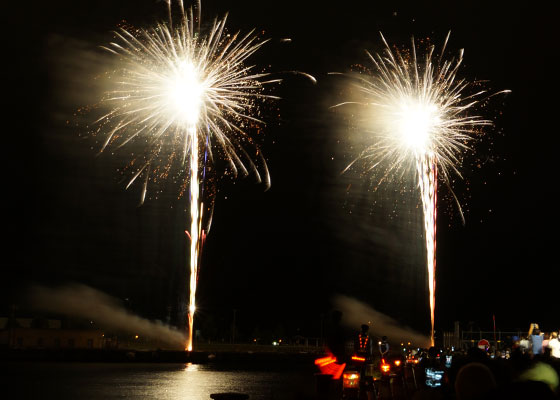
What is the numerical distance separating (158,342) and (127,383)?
171 ft

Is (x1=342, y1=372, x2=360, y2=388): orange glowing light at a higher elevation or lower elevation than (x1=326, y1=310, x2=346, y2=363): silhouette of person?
lower

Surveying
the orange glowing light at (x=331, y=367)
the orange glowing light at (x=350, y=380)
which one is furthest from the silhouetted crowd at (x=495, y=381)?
the orange glowing light at (x=331, y=367)

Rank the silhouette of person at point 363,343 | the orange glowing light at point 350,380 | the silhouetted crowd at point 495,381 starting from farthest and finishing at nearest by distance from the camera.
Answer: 1. the silhouette of person at point 363,343
2. the orange glowing light at point 350,380
3. the silhouetted crowd at point 495,381

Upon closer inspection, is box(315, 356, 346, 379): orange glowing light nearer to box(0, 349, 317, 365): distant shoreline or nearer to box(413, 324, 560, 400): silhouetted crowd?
box(413, 324, 560, 400): silhouetted crowd

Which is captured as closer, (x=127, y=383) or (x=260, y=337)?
(x=127, y=383)

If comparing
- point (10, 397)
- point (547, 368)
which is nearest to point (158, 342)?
point (10, 397)

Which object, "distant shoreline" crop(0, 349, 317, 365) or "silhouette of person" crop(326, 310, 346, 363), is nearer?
"silhouette of person" crop(326, 310, 346, 363)

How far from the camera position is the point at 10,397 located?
1469cm

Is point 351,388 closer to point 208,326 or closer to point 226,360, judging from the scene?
point 226,360

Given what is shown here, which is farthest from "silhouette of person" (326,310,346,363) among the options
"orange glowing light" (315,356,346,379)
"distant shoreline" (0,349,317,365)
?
"distant shoreline" (0,349,317,365)

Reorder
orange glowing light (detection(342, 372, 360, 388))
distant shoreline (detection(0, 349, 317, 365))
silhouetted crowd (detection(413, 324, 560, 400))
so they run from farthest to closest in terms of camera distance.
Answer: distant shoreline (detection(0, 349, 317, 365)) → orange glowing light (detection(342, 372, 360, 388)) → silhouetted crowd (detection(413, 324, 560, 400))

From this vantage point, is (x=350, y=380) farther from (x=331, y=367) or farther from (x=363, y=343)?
(x=363, y=343)

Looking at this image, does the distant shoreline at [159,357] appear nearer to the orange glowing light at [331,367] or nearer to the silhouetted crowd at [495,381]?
the orange glowing light at [331,367]

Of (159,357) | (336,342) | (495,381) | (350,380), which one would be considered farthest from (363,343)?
(159,357)
